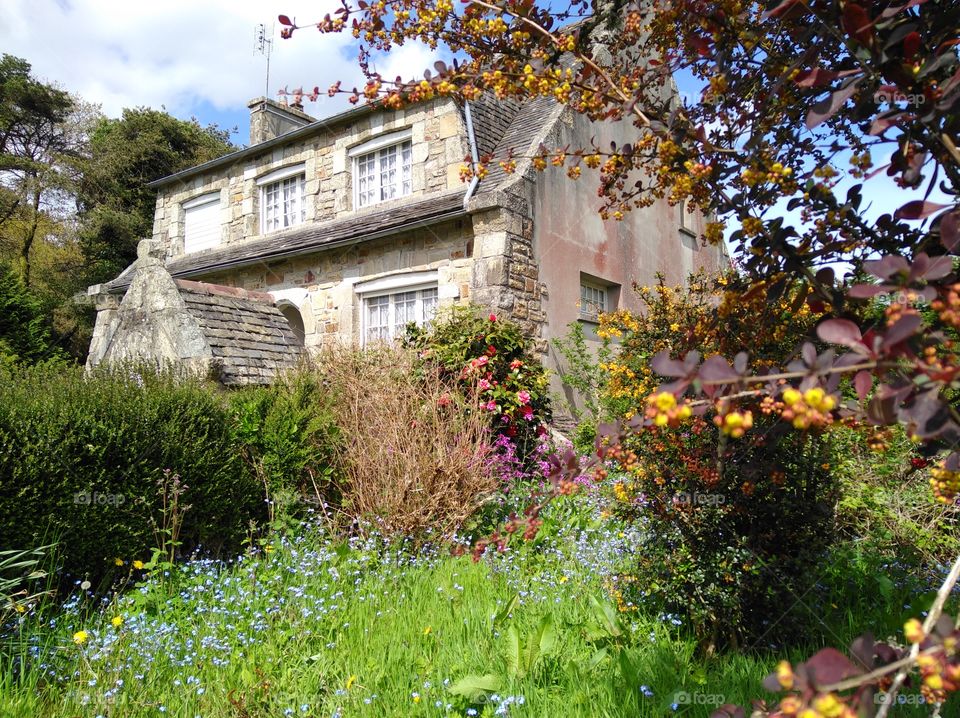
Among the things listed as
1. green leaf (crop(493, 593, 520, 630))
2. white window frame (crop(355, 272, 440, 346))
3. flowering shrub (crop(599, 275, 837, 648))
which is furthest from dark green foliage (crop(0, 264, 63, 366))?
flowering shrub (crop(599, 275, 837, 648))

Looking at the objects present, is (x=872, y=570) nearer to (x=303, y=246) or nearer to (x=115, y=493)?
(x=115, y=493)

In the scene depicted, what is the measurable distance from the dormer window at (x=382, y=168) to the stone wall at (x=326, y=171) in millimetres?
125

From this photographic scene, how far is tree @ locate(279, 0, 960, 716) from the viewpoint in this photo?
1154 millimetres

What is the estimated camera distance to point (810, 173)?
229 cm

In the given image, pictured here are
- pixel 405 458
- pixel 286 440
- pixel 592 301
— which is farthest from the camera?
pixel 592 301

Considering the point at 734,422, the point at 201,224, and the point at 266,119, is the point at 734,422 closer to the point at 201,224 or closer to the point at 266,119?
the point at 201,224

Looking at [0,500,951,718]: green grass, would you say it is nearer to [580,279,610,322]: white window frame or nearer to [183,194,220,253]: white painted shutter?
[580,279,610,322]: white window frame

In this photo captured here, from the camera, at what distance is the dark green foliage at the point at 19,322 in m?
14.5

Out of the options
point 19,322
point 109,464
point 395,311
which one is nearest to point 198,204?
point 19,322

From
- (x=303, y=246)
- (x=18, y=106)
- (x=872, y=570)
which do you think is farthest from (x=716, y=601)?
(x=18, y=106)

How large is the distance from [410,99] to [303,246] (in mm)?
8941

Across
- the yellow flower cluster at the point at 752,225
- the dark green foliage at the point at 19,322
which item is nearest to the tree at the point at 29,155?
the dark green foliage at the point at 19,322

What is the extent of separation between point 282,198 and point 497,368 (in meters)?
7.37

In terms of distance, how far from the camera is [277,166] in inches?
512
